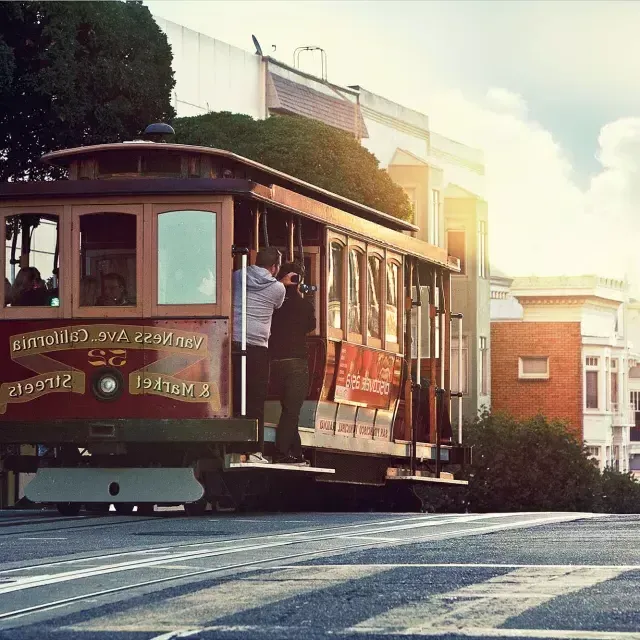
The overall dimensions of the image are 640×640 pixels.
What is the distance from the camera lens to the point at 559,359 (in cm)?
5912

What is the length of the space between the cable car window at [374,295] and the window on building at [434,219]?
92.7 ft

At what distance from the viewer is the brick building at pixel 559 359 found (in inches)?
2312

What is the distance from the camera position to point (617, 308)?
64.1 meters

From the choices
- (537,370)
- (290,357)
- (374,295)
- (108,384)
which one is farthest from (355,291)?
(537,370)

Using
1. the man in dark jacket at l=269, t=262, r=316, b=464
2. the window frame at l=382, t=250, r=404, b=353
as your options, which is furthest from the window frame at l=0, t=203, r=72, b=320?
the window frame at l=382, t=250, r=404, b=353

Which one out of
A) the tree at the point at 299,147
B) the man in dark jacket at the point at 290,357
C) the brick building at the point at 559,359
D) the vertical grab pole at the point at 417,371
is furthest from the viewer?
the brick building at the point at 559,359

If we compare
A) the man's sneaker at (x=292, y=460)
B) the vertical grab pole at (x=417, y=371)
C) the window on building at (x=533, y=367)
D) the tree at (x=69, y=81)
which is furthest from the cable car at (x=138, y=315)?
the window on building at (x=533, y=367)

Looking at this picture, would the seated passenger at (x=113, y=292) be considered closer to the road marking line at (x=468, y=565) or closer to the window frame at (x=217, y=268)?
the window frame at (x=217, y=268)

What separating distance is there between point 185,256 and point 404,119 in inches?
1300

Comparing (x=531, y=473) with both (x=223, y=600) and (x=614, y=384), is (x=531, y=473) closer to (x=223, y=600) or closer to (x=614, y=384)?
(x=614, y=384)

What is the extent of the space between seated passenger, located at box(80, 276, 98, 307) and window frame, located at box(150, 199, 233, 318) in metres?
0.56

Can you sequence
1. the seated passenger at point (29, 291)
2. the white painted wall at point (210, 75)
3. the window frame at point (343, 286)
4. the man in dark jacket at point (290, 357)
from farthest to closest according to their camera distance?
1. the white painted wall at point (210, 75)
2. the window frame at point (343, 286)
3. the man in dark jacket at point (290, 357)
4. the seated passenger at point (29, 291)

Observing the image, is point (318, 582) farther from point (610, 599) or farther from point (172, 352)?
point (172, 352)

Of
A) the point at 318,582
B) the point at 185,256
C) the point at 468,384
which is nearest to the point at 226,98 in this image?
the point at 468,384
